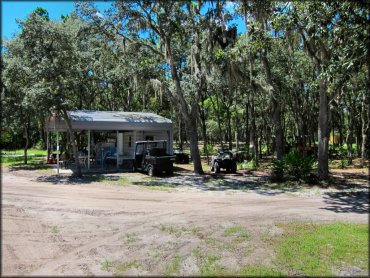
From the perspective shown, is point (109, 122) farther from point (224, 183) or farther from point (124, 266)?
point (124, 266)

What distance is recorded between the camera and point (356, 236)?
7.51 meters

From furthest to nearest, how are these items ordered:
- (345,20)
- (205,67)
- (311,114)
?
1. (311,114)
2. (205,67)
3. (345,20)

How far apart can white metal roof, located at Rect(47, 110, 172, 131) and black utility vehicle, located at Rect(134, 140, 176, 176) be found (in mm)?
2131

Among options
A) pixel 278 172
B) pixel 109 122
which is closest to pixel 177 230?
pixel 278 172

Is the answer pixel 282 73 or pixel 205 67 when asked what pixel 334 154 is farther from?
pixel 205 67

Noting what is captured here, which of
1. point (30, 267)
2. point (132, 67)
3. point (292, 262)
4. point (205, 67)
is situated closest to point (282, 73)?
point (205, 67)

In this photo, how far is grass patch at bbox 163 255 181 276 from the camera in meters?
5.63

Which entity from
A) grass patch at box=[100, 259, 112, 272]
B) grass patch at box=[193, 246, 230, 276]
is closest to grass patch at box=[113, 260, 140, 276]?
grass patch at box=[100, 259, 112, 272]

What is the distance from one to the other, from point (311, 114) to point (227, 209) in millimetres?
23512

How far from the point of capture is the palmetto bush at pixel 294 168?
16.1 meters

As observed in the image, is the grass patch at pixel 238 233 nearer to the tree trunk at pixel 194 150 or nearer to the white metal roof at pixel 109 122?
the tree trunk at pixel 194 150

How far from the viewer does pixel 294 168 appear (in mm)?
16328

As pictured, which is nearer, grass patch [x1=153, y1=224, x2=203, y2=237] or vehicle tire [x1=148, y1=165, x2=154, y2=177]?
grass patch [x1=153, y1=224, x2=203, y2=237]

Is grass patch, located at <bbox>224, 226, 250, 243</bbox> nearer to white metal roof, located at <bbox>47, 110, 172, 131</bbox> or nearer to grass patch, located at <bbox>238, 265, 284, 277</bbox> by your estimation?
grass patch, located at <bbox>238, 265, 284, 277</bbox>
